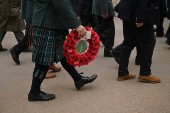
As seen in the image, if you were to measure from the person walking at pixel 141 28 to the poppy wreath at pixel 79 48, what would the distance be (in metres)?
0.77

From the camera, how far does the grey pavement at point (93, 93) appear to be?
3.35 m

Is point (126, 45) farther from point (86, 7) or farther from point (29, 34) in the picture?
point (86, 7)

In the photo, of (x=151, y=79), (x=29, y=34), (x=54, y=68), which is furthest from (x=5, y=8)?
(x=151, y=79)

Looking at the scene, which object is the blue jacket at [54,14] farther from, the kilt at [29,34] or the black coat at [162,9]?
the black coat at [162,9]

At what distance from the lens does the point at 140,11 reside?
3912 millimetres

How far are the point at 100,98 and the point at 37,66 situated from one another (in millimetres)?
973

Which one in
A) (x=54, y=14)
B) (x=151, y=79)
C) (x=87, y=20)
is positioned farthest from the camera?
(x=87, y=20)

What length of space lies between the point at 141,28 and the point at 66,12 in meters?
1.39

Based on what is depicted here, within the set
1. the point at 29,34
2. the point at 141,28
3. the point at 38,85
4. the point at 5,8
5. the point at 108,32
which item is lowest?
the point at 38,85

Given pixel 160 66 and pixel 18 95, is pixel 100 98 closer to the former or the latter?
pixel 18 95

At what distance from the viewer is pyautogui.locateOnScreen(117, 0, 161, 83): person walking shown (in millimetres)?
3943

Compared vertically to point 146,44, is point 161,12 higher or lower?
higher

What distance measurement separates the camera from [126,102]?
11.5 feet

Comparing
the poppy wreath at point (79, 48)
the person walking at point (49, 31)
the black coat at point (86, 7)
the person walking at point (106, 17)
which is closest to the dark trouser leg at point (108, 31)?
the person walking at point (106, 17)
